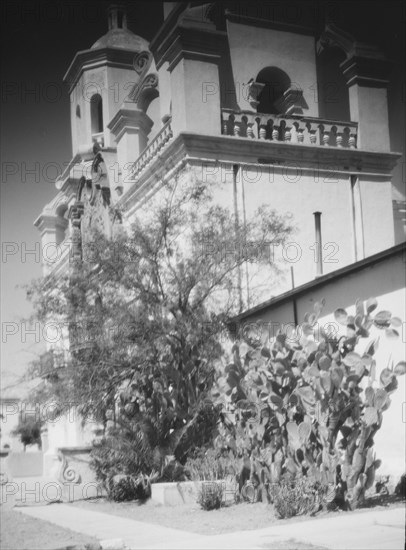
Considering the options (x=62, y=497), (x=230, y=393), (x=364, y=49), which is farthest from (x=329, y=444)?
(x=364, y=49)

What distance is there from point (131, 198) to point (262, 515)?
39.0 ft

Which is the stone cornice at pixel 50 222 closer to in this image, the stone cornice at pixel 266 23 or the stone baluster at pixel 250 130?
the stone cornice at pixel 266 23

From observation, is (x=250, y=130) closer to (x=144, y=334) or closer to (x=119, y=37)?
(x=144, y=334)

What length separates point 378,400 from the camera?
40.3 ft

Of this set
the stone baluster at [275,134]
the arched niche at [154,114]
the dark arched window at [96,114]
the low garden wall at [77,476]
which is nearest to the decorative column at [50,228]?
the dark arched window at [96,114]

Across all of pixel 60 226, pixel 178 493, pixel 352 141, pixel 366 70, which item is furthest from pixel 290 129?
pixel 60 226

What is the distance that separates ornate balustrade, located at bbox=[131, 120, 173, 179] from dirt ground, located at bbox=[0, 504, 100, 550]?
10.5 m

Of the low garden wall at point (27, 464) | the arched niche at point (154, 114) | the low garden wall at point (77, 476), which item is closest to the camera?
the low garden wall at point (77, 476)

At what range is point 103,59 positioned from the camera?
100.0 feet

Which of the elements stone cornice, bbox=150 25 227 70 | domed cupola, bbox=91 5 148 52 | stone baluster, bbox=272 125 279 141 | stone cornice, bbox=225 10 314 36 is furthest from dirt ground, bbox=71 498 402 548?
domed cupola, bbox=91 5 148 52

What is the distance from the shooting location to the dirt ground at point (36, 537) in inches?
439

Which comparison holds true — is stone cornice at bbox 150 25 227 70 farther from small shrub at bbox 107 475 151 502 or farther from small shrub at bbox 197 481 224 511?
small shrub at bbox 197 481 224 511

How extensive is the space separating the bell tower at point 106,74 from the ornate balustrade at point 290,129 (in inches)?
370

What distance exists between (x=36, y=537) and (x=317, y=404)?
189 inches
